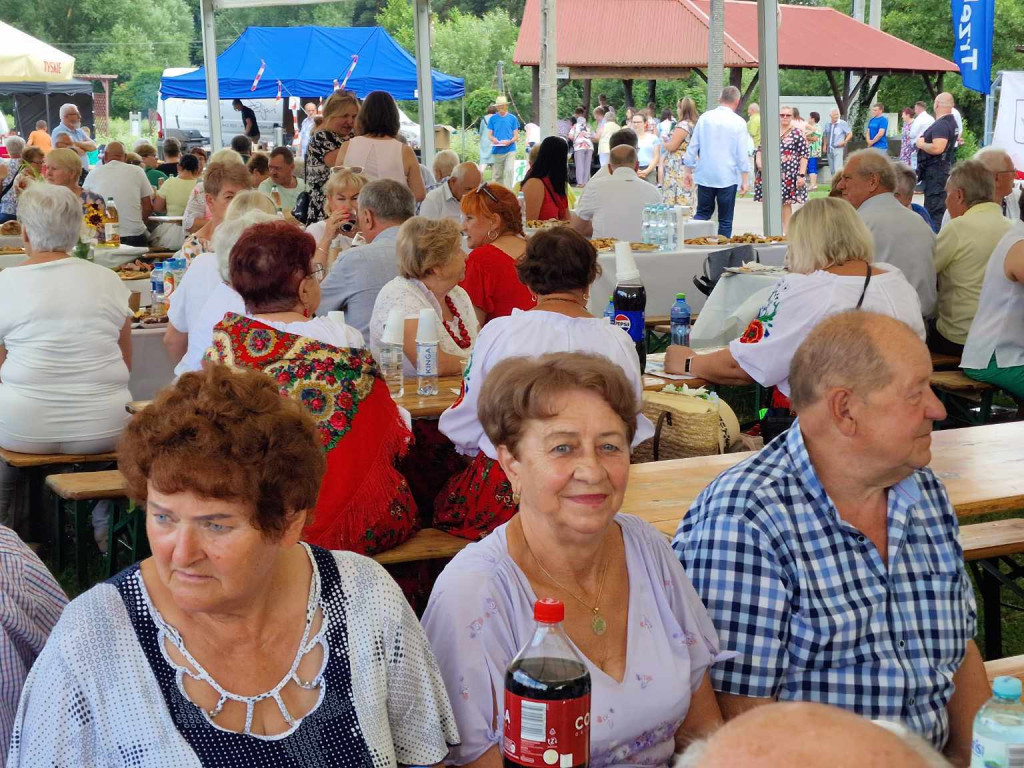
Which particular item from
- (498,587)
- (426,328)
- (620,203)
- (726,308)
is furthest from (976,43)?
(498,587)

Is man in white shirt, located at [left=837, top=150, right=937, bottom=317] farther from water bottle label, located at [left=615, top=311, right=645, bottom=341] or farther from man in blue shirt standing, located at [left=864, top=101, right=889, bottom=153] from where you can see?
man in blue shirt standing, located at [left=864, top=101, right=889, bottom=153]

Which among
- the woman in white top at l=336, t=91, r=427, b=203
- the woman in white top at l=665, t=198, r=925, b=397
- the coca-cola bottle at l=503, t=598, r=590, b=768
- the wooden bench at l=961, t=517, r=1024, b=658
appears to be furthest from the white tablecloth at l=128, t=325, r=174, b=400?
the coca-cola bottle at l=503, t=598, r=590, b=768

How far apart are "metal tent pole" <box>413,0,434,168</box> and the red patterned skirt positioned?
8623mm

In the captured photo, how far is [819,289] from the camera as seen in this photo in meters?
4.47

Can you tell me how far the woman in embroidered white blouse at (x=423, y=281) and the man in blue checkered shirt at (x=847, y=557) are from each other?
246 cm

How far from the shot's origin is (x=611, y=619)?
2.12 m

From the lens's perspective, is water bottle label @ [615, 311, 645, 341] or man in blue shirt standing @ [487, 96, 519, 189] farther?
man in blue shirt standing @ [487, 96, 519, 189]

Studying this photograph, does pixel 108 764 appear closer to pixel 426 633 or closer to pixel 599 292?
pixel 426 633

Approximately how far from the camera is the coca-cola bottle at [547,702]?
1697mm

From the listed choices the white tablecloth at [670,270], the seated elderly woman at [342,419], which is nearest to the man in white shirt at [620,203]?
the white tablecloth at [670,270]

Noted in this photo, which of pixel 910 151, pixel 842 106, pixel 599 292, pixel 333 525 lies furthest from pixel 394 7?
pixel 333 525

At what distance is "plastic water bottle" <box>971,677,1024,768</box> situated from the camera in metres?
1.75

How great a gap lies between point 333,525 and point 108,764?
164 centimetres

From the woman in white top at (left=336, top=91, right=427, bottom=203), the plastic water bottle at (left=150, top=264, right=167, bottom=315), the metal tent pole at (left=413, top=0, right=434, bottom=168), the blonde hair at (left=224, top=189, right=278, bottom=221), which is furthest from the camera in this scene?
the metal tent pole at (left=413, top=0, right=434, bottom=168)
